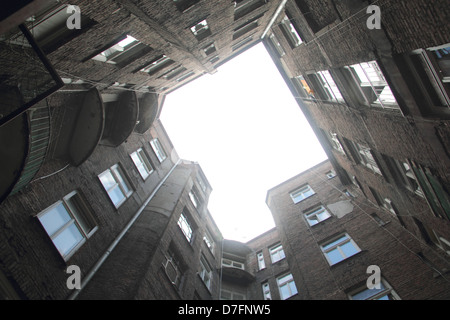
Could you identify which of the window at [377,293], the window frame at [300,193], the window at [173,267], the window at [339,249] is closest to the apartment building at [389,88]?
the window at [377,293]

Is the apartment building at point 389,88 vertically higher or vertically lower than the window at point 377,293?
higher

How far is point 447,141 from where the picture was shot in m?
5.50

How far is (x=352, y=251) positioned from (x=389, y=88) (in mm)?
9464

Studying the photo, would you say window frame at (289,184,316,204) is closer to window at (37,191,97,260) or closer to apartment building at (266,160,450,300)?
apartment building at (266,160,450,300)

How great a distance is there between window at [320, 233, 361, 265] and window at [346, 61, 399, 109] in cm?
840

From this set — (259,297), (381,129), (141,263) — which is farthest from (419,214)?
(259,297)

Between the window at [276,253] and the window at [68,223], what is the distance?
14387 millimetres

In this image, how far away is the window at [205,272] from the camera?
1497cm

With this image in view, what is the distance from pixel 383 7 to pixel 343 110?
205 inches

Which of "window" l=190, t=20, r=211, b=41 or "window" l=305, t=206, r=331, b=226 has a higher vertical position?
"window" l=190, t=20, r=211, b=41

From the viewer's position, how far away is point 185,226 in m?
15.0

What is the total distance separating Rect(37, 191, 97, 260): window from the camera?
717 cm

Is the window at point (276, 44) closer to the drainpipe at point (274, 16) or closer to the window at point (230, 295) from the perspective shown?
the drainpipe at point (274, 16)

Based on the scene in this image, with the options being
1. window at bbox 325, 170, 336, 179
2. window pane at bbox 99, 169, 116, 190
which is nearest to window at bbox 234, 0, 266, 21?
window pane at bbox 99, 169, 116, 190
